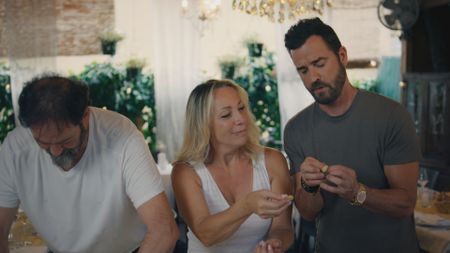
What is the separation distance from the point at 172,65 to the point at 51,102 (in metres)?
4.42

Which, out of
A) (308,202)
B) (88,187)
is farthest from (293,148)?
(88,187)

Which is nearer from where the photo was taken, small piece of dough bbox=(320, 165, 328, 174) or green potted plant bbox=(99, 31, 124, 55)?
small piece of dough bbox=(320, 165, 328, 174)

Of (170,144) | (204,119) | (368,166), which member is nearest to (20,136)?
(204,119)

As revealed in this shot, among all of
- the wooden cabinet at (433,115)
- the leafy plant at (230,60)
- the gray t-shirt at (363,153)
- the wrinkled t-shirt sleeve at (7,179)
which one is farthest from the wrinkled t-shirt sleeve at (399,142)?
the leafy plant at (230,60)

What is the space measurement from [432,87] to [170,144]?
2.81 m

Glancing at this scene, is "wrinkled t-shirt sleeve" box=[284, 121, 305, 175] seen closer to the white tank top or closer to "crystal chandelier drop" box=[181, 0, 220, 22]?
the white tank top

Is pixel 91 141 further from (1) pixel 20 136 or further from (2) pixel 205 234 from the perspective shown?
(2) pixel 205 234

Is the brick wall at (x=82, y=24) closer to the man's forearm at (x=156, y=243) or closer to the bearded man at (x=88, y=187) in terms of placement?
the bearded man at (x=88, y=187)

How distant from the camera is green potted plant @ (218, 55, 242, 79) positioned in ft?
21.0

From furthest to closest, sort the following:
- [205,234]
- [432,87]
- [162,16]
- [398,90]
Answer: [398,90] < [162,16] < [432,87] < [205,234]

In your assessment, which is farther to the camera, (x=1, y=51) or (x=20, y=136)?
(x=1, y=51)

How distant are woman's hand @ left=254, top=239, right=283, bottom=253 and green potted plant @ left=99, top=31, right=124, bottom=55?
15.2 feet

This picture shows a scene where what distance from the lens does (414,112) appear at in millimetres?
5773

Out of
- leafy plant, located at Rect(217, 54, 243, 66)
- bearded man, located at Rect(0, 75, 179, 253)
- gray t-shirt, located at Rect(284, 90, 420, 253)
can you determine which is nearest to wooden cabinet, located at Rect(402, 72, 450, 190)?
leafy plant, located at Rect(217, 54, 243, 66)
